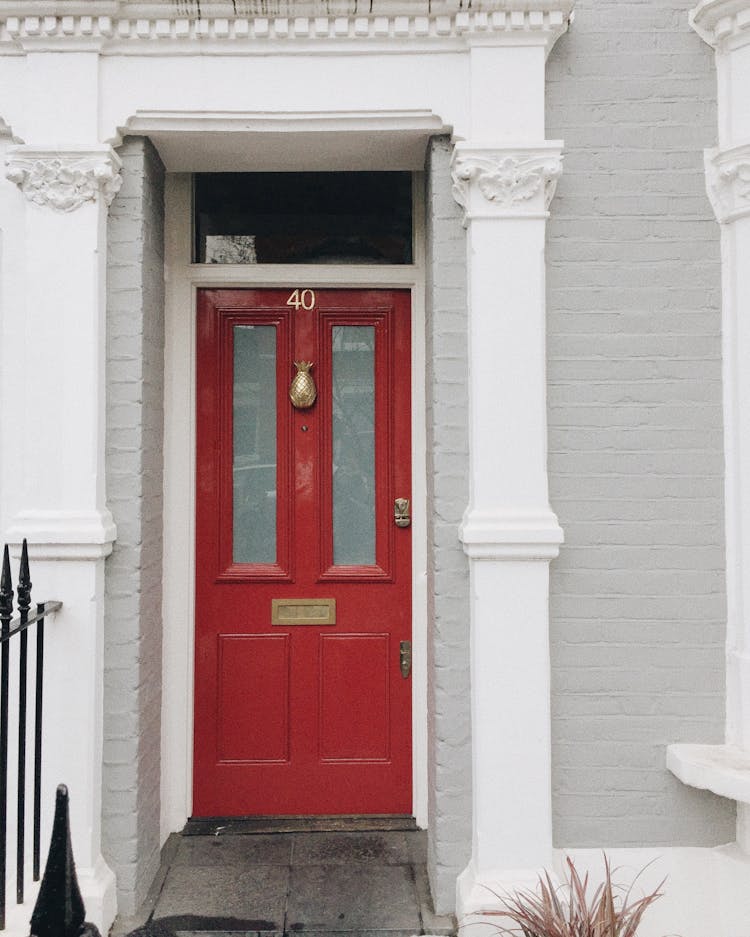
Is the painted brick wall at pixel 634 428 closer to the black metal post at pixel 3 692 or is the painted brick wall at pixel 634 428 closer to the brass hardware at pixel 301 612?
the brass hardware at pixel 301 612

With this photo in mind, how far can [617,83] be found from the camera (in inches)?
125

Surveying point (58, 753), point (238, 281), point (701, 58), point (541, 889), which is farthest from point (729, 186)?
point (58, 753)

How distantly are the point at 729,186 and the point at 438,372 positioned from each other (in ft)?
4.54

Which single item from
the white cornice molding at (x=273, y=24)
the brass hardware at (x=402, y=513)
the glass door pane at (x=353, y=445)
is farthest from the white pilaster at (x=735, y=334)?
the glass door pane at (x=353, y=445)

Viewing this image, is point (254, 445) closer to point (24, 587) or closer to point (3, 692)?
point (24, 587)

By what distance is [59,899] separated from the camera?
147cm

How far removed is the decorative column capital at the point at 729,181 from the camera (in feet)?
10.1

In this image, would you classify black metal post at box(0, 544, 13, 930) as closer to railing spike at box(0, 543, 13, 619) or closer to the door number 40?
railing spike at box(0, 543, 13, 619)

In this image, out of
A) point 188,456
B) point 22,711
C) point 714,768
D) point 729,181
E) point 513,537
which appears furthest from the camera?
point 188,456

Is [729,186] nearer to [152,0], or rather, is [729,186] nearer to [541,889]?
[152,0]

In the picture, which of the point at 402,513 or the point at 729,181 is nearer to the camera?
the point at 729,181

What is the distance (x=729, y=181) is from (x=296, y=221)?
1.99 meters

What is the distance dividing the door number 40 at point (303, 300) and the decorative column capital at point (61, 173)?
3.53 feet

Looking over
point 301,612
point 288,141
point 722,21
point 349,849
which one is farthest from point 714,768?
point 288,141
